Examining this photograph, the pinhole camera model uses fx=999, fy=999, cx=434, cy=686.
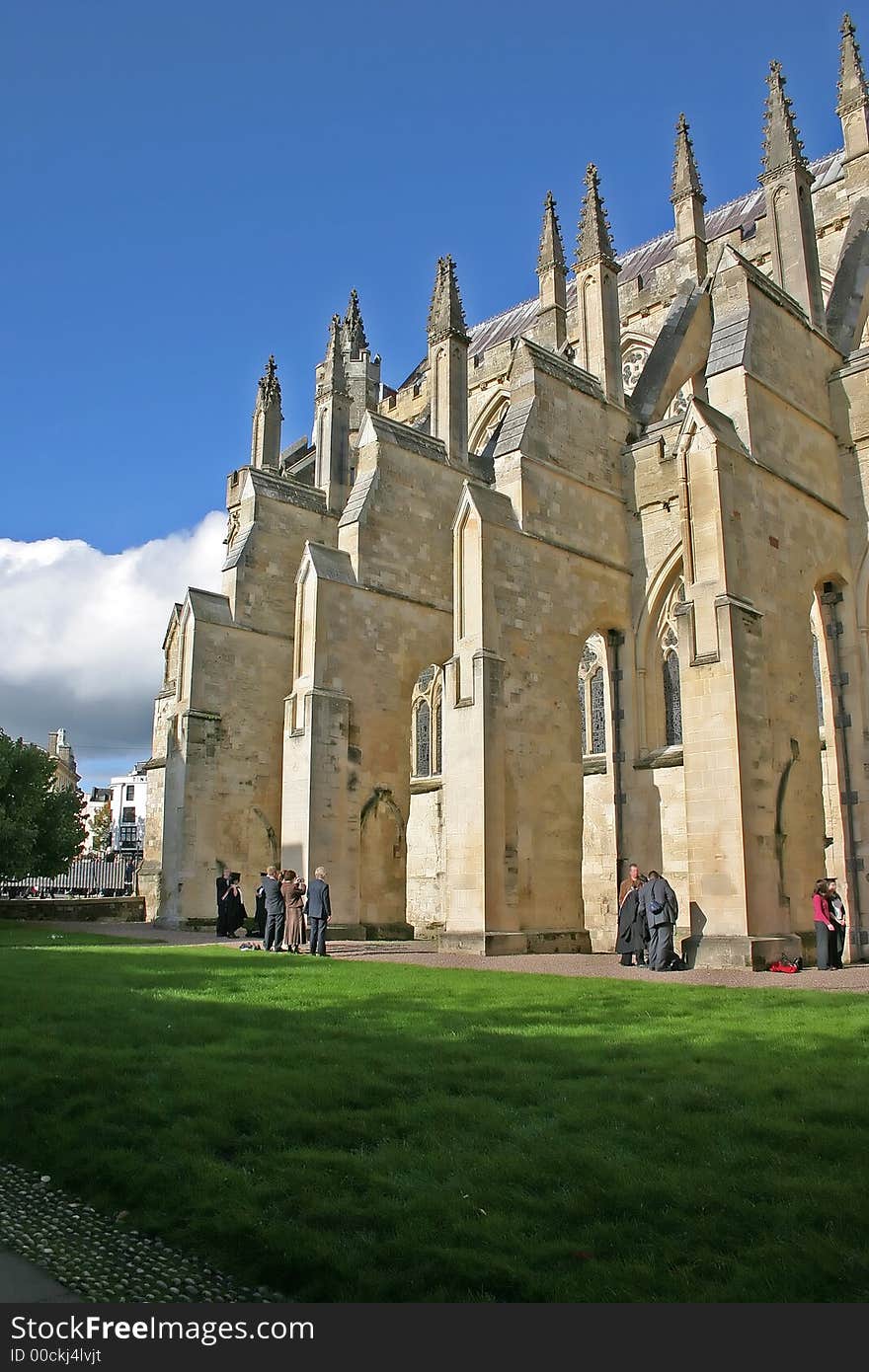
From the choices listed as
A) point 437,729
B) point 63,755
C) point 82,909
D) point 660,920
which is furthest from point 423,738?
point 63,755

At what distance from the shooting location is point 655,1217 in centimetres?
383

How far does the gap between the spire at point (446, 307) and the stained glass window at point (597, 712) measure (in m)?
8.55

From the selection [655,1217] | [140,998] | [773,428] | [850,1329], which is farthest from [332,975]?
[773,428]

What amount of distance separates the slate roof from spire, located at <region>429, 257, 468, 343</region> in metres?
2.24

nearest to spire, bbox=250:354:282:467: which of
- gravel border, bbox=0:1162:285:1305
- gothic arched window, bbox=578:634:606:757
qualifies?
gothic arched window, bbox=578:634:606:757

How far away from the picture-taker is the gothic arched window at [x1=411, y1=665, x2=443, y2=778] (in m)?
26.2

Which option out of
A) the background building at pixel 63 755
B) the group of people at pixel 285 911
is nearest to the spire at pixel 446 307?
the group of people at pixel 285 911

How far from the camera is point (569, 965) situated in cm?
1412

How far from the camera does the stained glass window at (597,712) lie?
23.2 meters

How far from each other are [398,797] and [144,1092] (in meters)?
14.9

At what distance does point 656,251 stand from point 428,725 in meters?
19.7

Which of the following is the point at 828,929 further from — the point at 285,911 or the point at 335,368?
the point at 335,368

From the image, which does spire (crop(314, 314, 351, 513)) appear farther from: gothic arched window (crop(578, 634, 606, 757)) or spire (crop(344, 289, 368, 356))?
gothic arched window (crop(578, 634, 606, 757))

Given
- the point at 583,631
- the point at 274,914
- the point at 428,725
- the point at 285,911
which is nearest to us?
the point at 274,914
